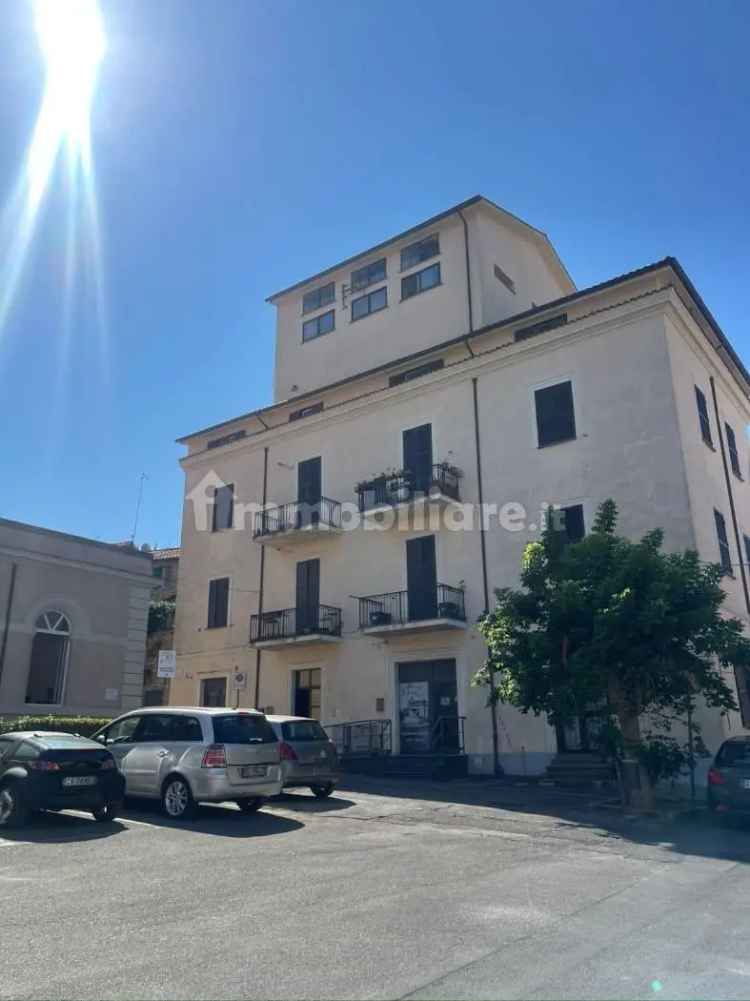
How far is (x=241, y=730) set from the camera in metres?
12.2

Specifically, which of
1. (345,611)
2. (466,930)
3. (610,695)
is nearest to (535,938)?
(466,930)

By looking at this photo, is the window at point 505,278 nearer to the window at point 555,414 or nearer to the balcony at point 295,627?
the window at point 555,414

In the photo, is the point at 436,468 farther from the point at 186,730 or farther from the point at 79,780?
the point at 79,780

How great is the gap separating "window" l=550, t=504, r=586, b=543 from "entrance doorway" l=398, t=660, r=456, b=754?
15.8 feet

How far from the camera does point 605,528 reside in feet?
48.3

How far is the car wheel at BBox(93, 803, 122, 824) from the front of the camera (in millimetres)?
11185

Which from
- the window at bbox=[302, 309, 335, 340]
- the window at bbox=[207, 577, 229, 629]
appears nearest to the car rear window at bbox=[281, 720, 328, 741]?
the window at bbox=[207, 577, 229, 629]

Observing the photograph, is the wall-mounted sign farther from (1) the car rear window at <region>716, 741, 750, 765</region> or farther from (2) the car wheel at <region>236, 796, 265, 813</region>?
(1) the car rear window at <region>716, 741, 750, 765</region>

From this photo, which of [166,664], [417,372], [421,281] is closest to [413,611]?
[417,372]

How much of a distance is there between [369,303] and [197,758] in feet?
64.7

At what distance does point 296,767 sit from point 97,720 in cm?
707

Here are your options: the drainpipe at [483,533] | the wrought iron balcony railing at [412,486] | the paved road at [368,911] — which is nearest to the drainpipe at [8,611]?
the paved road at [368,911]

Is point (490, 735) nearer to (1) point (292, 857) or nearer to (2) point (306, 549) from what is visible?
(2) point (306, 549)

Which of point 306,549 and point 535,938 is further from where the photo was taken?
point 306,549
